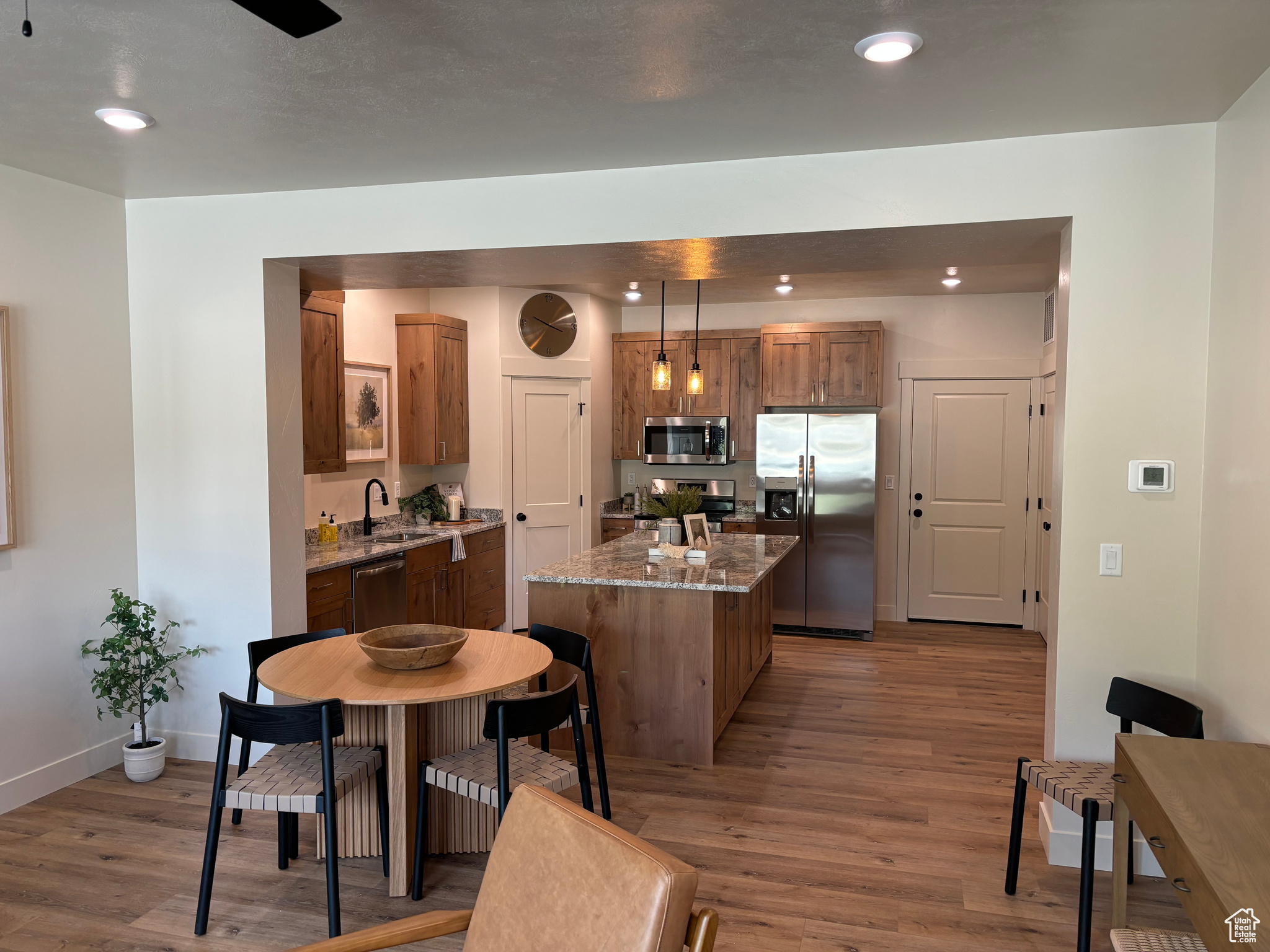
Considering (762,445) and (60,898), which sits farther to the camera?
(762,445)

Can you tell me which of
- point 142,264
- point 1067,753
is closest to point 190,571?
point 142,264

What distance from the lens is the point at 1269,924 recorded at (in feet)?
4.68

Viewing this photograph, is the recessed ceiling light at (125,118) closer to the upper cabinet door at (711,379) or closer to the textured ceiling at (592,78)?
the textured ceiling at (592,78)

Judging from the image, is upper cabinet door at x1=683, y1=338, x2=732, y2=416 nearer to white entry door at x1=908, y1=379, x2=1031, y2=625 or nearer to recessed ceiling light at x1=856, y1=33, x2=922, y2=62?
white entry door at x1=908, y1=379, x2=1031, y2=625

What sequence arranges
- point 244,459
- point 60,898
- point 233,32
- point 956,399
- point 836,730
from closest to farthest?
point 233,32
point 60,898
point 244,459
point 836,730
point 956,399

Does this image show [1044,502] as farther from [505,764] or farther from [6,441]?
[6,441]

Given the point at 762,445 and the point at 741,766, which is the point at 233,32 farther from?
the point at 762,445

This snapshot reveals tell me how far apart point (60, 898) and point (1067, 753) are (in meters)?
3.42

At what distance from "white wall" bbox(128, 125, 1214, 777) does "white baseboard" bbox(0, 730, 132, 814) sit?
58 centimetres

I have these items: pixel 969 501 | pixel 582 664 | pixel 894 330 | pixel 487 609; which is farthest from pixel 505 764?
pixel 894 330

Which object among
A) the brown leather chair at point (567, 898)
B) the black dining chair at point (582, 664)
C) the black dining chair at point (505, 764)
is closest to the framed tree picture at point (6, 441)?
the black dining chair at point (505, 764)

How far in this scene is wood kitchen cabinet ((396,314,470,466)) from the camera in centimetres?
594

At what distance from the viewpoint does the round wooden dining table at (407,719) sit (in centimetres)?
270

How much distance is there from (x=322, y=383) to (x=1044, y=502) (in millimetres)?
5152
